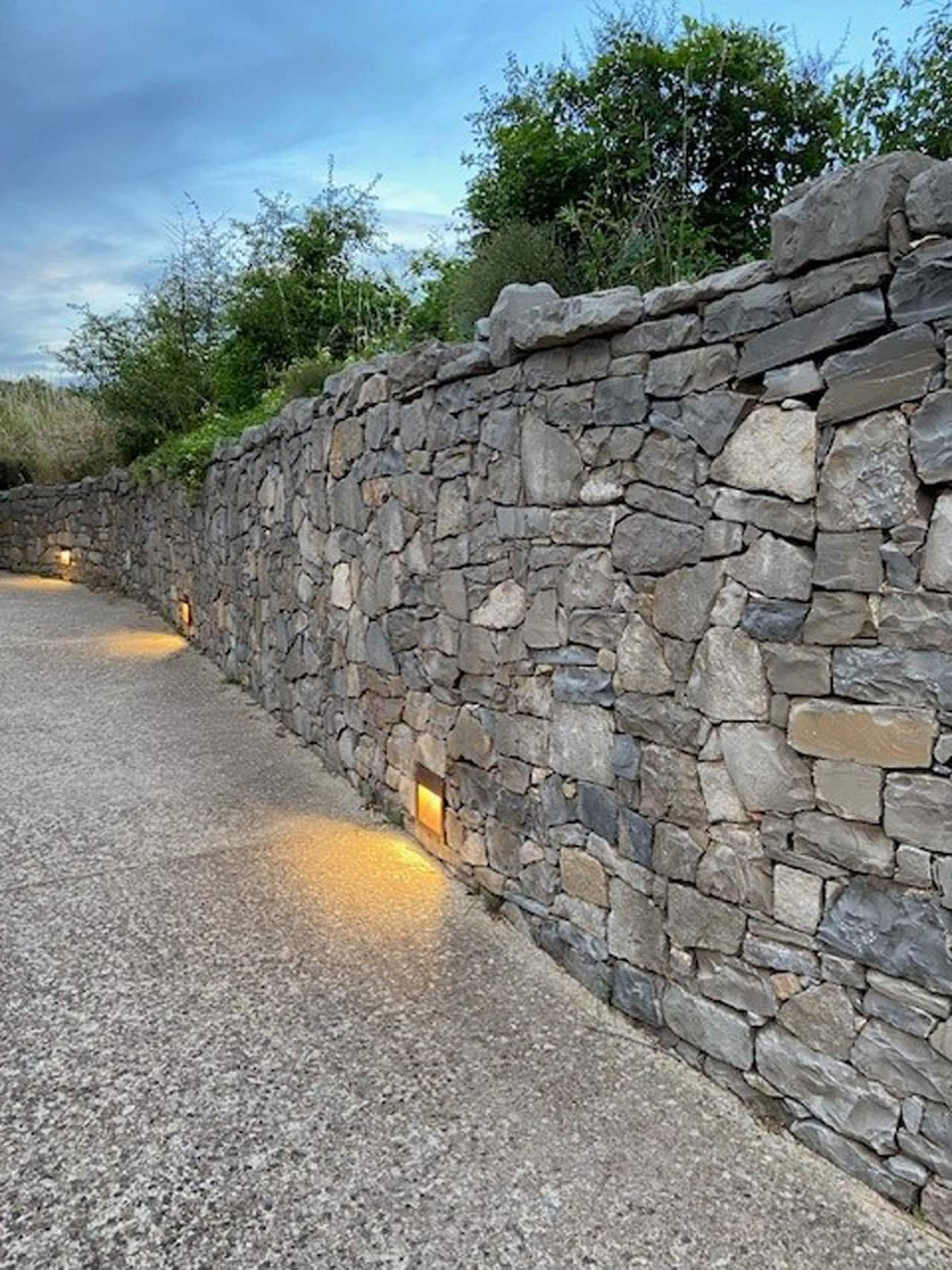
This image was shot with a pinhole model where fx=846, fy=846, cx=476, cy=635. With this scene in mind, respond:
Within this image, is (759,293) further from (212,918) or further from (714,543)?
(212,918)

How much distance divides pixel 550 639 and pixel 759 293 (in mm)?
1275

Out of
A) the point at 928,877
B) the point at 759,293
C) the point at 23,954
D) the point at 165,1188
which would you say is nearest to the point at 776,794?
the point at 928,877

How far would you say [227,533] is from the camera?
6898mm

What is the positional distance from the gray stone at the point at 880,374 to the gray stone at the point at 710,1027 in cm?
163

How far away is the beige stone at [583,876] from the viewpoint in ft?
9.13

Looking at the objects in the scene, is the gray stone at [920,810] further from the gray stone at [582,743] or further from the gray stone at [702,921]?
the gray stone at [582,743]

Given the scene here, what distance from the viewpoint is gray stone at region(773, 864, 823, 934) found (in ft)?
6.97

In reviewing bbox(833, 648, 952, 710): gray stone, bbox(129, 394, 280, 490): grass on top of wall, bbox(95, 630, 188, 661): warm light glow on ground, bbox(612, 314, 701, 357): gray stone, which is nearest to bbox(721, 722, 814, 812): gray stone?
bbox(833, 648, 952, 710): gray stone

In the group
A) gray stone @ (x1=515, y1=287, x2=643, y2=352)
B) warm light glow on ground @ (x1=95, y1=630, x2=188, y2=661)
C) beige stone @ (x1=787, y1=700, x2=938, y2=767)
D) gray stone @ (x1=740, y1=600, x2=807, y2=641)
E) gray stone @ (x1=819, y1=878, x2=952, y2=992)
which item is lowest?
warm light glow on ground @ (x1=95, y1=630, x2=188, y2=661)

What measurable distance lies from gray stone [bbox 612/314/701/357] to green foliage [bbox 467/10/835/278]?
2730mm

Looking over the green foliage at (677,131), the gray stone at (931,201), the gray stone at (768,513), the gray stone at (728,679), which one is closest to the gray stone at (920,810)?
the gray stone at (728,679)

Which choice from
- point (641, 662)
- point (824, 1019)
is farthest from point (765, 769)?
point (824, 1019)

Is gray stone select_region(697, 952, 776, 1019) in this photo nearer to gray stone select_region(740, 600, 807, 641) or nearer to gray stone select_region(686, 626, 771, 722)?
gray stone select_region(686, 626, 771, 722)

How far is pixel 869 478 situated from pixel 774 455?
0.26 m
